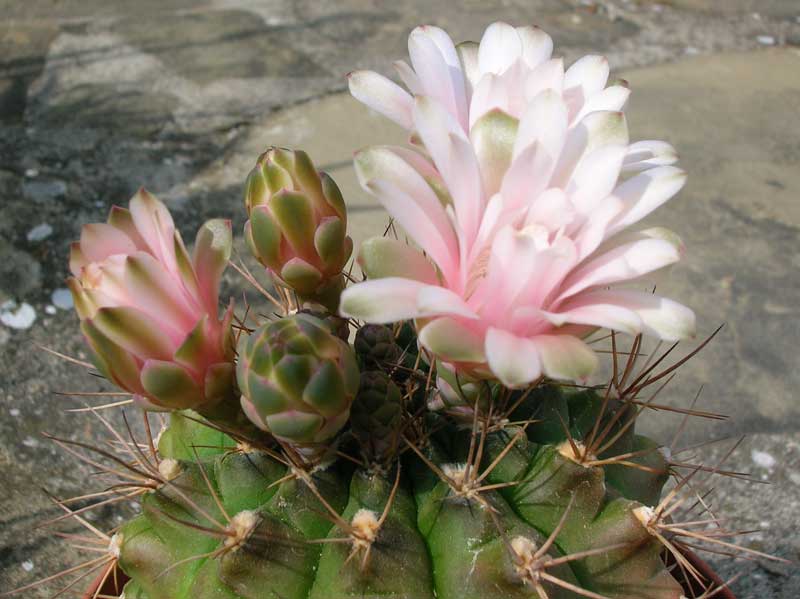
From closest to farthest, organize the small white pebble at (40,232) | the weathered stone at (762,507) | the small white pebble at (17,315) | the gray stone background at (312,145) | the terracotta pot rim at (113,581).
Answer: the terracotta pot rim at (113,581)
the weathered stone at (762,507)
the gray stone background at (312,145)
the small white pebble at (17,315)
the small white pebble at (40,232)

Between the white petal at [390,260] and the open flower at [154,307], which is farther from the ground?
the white petal at [390,260]

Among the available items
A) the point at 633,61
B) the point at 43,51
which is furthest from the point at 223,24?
the point at 633,61

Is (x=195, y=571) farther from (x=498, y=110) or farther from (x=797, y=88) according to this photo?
(x=797, y=88)

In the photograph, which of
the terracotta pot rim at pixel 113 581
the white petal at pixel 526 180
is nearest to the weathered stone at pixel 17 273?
the terracotta pot rim at pixel 113 581

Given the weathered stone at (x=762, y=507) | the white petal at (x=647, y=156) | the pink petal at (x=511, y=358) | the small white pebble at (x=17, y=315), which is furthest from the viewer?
the small white pebble at (x=17, y=315)

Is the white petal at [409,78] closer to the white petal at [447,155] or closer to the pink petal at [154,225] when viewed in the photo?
the white petal at [447,155]

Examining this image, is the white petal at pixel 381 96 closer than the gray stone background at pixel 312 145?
Yes

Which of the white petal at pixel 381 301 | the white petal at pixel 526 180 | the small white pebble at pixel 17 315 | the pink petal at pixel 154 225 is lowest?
the small white pebble at pixel 17 315
